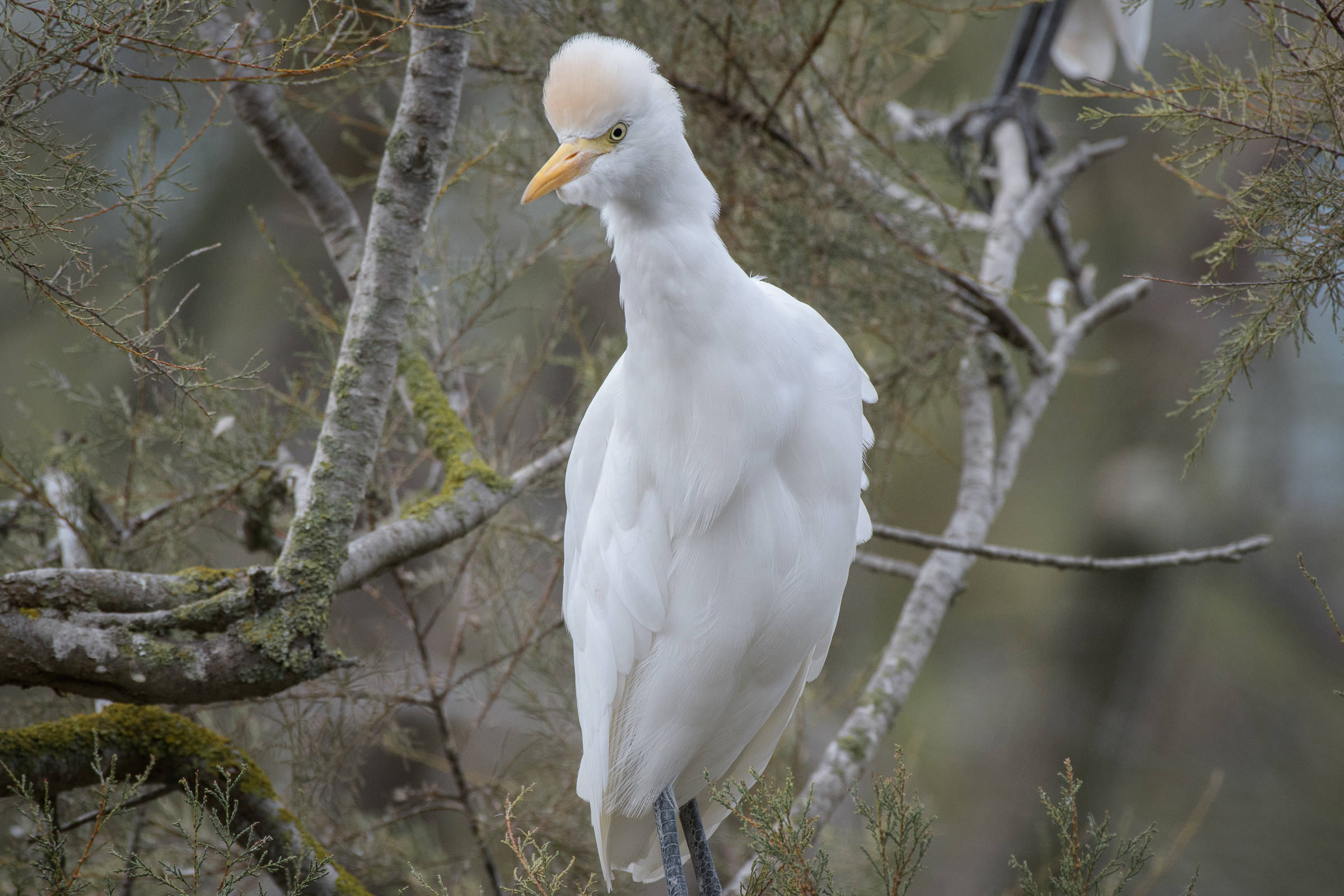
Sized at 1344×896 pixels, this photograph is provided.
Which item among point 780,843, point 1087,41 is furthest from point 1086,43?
point 780,843

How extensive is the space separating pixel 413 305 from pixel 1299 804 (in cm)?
418

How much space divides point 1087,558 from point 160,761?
3.96 feet

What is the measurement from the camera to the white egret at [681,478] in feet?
2.93

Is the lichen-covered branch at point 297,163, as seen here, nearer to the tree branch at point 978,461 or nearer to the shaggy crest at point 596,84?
the shaggy crest at point 596,84

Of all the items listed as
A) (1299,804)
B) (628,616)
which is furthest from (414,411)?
(1299,804)

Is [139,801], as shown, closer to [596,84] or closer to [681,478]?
[681,478]

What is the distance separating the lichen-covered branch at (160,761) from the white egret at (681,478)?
340 millimetres

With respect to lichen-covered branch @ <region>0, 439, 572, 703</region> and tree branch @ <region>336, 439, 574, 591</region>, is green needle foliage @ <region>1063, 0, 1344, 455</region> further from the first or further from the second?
lichen-covered branch @ <region>0, 439, 572, 703</region>

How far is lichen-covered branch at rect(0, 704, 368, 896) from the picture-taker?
0.94 meters

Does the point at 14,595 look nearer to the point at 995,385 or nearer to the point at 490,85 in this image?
the point at 490,85

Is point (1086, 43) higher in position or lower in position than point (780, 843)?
higher

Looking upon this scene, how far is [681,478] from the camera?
3.24 ft

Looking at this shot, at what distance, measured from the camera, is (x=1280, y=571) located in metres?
3.74

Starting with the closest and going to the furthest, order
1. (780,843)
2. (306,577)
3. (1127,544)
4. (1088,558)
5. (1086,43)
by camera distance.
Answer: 1. (780,843)
2. (306,577)
3. (1088,558)
4. (1086,43)
5. (1127,544)
